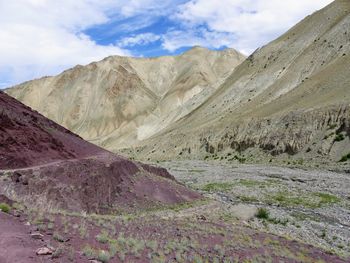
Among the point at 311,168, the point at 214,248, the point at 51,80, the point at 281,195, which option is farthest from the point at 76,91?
the point at 214,248

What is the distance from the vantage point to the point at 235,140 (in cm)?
6869

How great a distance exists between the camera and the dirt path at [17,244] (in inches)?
379

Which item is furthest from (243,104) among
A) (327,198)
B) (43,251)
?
(43,251)

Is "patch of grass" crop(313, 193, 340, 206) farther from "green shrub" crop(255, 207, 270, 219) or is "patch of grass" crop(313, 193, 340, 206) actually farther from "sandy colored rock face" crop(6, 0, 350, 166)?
"sandy colored rock face" crop(6, 0, 350, 166)

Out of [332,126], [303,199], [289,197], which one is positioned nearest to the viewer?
[303,199]

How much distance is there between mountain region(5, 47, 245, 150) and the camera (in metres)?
154

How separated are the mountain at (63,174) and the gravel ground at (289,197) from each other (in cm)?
560

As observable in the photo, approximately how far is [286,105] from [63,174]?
49.6 meters

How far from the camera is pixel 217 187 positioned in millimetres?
39875

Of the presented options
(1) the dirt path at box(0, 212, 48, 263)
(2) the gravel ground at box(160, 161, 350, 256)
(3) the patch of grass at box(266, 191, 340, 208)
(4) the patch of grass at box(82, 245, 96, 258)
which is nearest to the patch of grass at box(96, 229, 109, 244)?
(4) the patch of grass at box(82, 245, 96, 258)

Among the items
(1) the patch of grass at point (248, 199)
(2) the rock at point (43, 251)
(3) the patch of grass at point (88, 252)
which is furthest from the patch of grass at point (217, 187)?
(2) the rock at point (43, 251)

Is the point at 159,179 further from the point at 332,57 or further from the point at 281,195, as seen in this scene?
the point at 332,57

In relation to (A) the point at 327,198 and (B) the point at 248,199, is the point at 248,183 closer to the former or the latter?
(B) the point at 248,199

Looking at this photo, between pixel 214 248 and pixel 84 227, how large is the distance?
15.8ft
